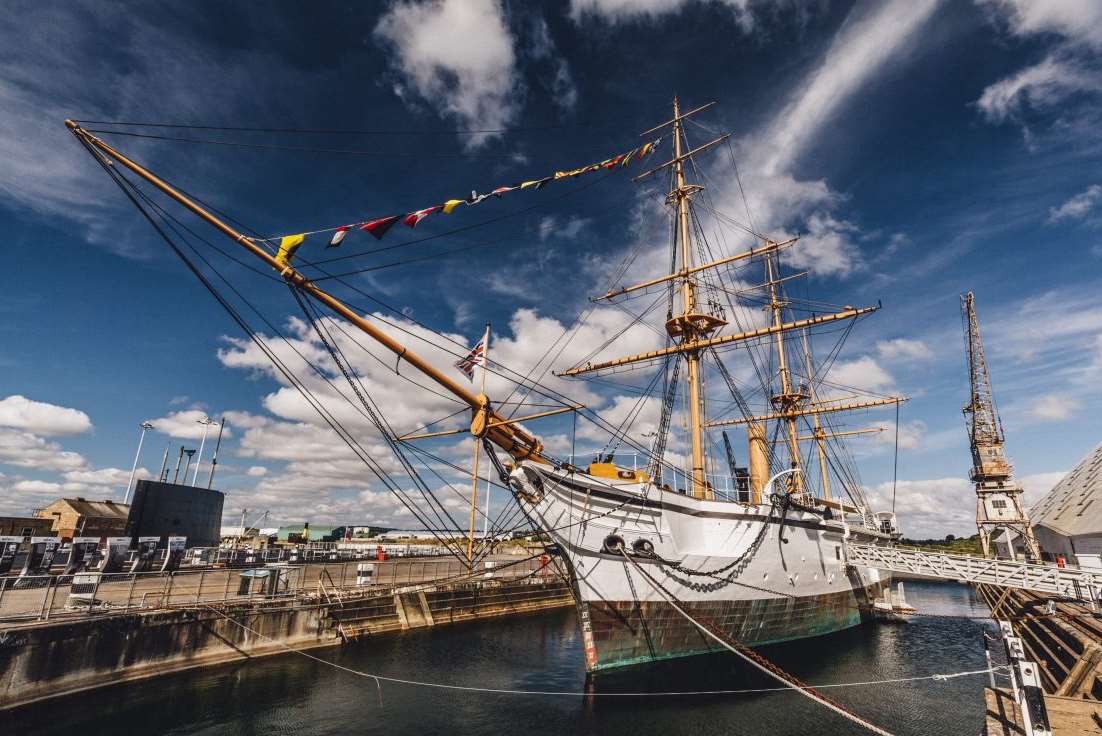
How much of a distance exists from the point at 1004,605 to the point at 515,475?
27.8m

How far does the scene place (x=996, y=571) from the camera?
21.9m

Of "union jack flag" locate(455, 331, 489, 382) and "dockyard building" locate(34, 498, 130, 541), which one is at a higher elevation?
"union jack flag" locate(455, 331, 489, 382)

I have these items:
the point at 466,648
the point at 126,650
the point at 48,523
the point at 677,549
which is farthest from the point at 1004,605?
the point at 48,523

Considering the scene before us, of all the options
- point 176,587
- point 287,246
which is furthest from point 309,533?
point 287,246

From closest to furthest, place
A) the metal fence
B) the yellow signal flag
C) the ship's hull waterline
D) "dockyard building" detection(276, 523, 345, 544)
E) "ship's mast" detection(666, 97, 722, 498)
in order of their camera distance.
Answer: the yellow signal flag, the metal fence, the ship's hull waterline, "ship's mast" detection(666, 97, 722, 498), "dockyard building" detection(276, 523, 345, 544)

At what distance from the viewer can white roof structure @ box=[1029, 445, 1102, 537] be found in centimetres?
3995

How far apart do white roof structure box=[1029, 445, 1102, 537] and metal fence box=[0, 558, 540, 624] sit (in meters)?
45.5

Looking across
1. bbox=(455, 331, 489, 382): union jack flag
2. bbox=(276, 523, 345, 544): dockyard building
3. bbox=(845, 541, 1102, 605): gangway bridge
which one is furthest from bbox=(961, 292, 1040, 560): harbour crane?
bbox=(276, 523, 345, 544): dockyard building

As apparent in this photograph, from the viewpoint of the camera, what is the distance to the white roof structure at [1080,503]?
39950mm

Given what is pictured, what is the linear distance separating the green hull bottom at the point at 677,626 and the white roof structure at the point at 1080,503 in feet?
97.4

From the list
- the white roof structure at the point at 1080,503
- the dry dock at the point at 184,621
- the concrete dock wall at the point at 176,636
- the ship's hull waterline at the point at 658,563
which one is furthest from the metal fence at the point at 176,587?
the white roof structure at the point at 1080,503

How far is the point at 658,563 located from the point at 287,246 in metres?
16.3

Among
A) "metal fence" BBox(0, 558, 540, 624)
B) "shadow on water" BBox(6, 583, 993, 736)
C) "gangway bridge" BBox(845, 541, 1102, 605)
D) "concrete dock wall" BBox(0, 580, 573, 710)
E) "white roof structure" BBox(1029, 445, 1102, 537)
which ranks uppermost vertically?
"white roof structure" BBox(1029, 445, 1102, 537)

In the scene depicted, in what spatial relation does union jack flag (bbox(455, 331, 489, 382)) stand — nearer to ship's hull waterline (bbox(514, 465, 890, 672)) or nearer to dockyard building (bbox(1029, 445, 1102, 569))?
ship's hull waterline (bbox(514, 465, 890, 672))
